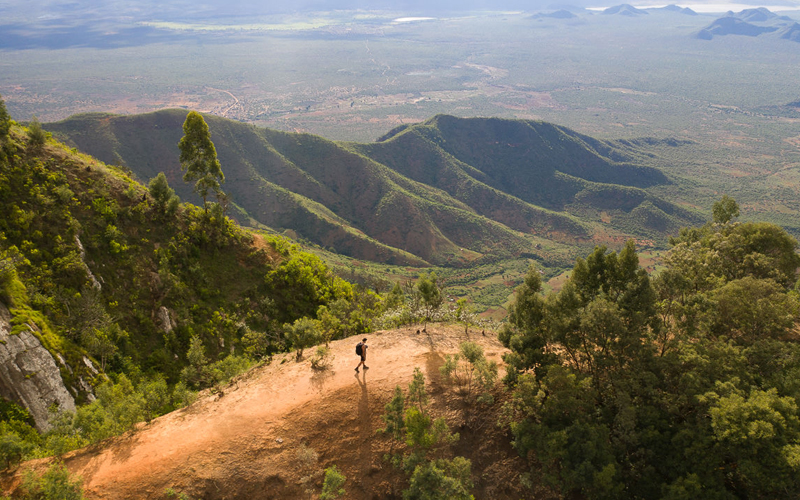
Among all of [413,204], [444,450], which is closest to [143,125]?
[413,204]

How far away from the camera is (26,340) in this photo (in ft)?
78.8

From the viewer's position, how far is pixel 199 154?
42219mm

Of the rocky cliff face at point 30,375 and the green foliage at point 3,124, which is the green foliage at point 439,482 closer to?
the rocky cliff face at point 30,375

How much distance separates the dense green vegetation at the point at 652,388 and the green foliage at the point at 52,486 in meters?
20.8

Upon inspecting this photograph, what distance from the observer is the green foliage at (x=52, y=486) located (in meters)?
16.2

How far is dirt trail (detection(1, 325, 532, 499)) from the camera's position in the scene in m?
19.6

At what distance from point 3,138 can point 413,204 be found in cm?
12751

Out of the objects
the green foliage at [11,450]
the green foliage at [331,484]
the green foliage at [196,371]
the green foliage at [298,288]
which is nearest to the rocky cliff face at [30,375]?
the green foliage at [11,450]

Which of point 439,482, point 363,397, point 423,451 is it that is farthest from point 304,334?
point 439,482

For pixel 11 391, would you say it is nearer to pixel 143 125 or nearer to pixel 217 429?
pixel 217 429

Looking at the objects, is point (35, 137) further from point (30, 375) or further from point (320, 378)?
point (320, 378)

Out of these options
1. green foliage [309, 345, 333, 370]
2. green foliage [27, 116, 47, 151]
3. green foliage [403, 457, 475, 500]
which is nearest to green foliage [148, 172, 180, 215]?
green foliage [27, 116, 47, 151]

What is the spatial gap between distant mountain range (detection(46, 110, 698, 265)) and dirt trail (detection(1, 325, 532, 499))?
107 m

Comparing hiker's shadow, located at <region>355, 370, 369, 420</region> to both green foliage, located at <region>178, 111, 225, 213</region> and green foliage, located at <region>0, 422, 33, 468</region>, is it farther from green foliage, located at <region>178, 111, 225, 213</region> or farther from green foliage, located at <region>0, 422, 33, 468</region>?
green foliage, located at <region>178, 111, 225, 213</region>
